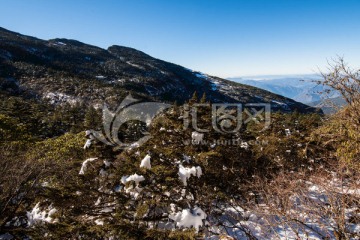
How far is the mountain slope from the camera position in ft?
245

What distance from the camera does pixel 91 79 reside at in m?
97.0

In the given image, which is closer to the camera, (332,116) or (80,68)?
(332,116)

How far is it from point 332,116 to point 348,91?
112 cm

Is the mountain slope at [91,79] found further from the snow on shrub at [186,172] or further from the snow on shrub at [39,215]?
the snow on shrub at [186,172]

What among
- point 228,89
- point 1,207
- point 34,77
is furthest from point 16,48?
point 1,207

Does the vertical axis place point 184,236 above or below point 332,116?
below

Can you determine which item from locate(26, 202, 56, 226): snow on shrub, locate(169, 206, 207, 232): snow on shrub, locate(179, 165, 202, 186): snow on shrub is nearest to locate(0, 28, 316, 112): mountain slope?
locate(26, 202, 56, 226): snow on shrub

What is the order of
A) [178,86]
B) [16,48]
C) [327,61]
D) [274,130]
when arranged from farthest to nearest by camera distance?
[178,86], [16,48], [274,130], [327,61]

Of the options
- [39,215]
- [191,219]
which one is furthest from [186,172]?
[39,215]

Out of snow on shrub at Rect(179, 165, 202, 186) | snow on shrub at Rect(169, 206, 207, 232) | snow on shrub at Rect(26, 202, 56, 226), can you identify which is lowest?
snow on shrub at Rect(26, 202, 56, 226)

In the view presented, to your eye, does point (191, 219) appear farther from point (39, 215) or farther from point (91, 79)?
point (91, 79)

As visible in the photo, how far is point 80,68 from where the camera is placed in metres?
112

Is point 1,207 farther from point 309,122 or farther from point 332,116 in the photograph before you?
point 309,122

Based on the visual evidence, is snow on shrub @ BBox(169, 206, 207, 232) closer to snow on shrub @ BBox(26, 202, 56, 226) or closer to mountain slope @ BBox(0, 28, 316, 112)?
snow on shrub @ BBox(26, 202, 56, 226)
